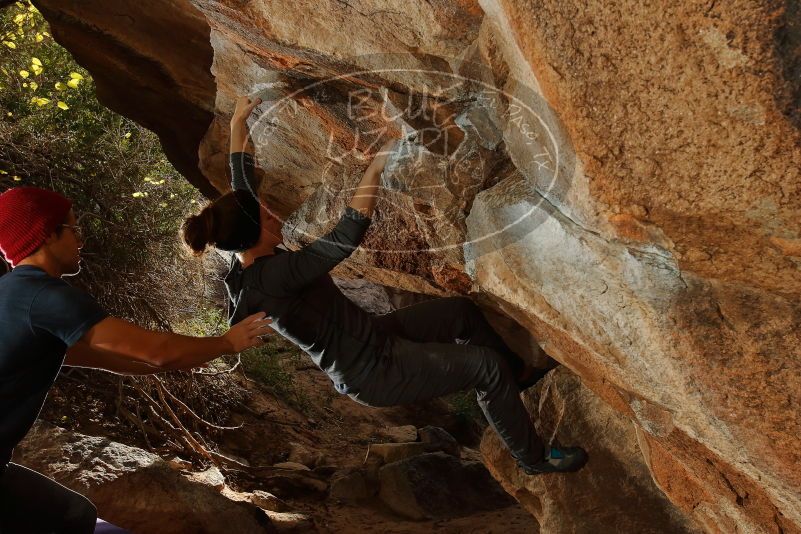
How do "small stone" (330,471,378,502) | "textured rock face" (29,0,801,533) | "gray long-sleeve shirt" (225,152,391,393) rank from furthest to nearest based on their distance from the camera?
"small stone" (330,471,378,502)
"gray long-sleeve shirt" (225,152,391,393)
"textured rock face" (29,0,801,533)

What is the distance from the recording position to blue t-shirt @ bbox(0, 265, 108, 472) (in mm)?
1953

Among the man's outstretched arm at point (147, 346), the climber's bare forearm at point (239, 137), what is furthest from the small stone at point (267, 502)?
the man's outstretched arm at point (147, 346)

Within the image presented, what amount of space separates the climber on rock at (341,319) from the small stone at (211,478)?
2660mm

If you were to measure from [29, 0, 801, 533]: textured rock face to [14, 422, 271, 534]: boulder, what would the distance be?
194 cm

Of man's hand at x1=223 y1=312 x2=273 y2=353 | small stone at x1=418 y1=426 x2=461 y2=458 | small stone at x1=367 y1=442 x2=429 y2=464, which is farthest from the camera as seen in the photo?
small stone at x1=418 y1=426 x2=461 y2=458

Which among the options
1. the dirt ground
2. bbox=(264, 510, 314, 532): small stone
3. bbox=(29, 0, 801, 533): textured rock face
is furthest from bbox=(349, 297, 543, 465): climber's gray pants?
the dirt ground

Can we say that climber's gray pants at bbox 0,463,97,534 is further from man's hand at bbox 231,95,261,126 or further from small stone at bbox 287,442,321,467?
small stone at bbox 287,442,321,467

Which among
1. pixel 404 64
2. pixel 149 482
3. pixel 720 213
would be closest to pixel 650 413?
pixel 720 213

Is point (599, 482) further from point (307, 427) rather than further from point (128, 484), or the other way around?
point (307, 427)

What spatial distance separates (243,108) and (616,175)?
2.37m

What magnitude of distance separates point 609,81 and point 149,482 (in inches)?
147

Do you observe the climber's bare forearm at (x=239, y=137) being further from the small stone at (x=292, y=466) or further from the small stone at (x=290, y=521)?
the small stone at (x=292, y=466)

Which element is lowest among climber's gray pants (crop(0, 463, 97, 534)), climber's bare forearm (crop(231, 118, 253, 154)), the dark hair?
climber's gray pants (crop(0, 463, 97, 534))

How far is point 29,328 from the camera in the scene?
1953mm
